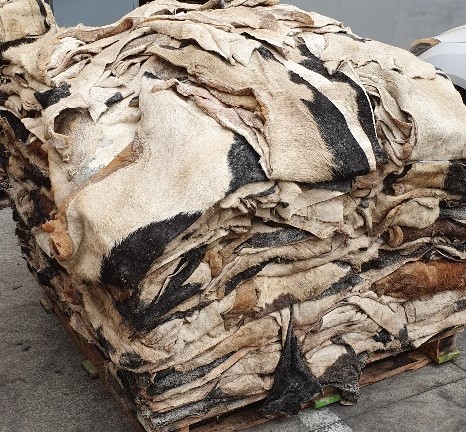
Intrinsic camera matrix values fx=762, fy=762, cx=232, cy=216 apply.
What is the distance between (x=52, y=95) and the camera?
9.66 ft

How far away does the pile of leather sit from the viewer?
2.41 metres

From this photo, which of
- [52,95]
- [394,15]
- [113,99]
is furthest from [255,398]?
[394,15]

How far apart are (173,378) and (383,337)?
3.16 feet

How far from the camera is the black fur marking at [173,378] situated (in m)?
2.62

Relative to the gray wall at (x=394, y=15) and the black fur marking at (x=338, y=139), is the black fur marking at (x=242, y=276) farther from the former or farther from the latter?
the gray wall at (x=394, y=15)

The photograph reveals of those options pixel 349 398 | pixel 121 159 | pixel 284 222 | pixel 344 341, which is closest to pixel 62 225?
pixel 121 159

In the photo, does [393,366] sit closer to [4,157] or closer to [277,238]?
[277,238]

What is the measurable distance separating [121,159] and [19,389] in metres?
1.44

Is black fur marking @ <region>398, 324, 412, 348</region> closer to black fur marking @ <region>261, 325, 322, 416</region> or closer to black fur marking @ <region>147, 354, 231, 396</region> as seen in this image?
black fur marking @ <region>261, 325, 322, 416</region>

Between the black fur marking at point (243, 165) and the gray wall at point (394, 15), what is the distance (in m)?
4.85

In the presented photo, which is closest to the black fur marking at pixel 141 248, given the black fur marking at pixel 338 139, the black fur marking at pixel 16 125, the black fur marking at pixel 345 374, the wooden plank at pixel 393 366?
the black fur marking at pixel 338 139

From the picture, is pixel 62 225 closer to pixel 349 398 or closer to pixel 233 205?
pixel 233 205

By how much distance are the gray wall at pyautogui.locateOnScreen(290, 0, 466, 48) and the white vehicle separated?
1887 mm

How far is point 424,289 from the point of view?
312 cm
